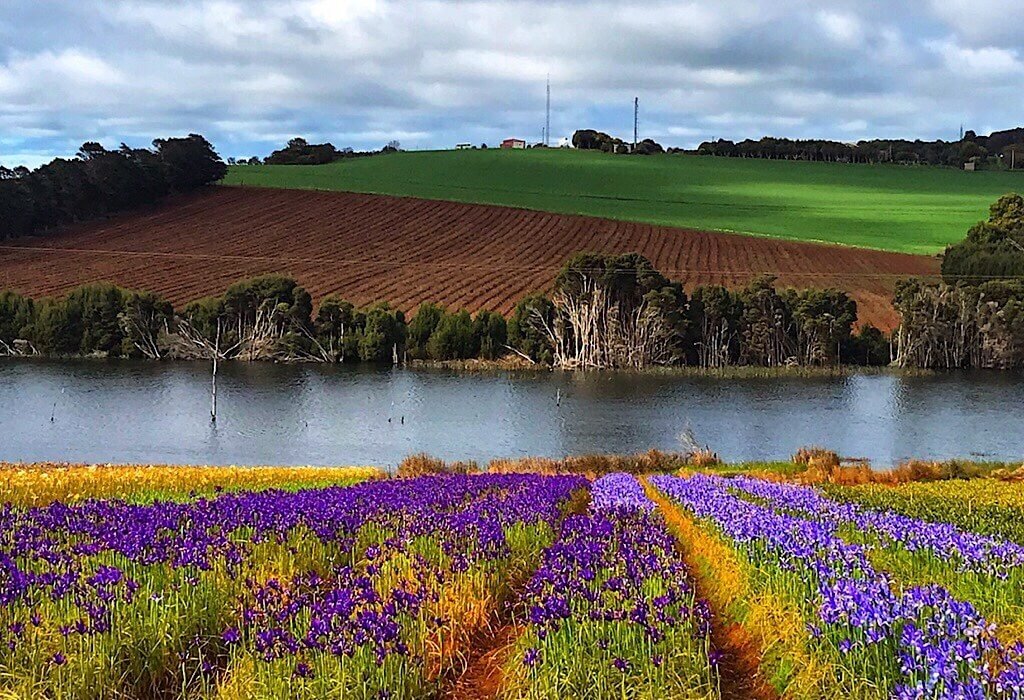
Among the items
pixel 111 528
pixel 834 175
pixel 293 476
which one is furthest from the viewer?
pixel 834 175

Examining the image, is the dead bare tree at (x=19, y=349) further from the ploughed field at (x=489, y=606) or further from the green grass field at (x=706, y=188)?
the ploughed field at (x=489, y=606)

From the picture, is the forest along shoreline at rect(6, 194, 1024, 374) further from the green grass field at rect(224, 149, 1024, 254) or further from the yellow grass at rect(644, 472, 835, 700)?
the yellow grass at rect(644, 472, 835, 700)

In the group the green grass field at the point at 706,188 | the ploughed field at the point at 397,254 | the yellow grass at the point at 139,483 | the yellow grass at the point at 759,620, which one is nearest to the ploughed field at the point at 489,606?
the yellow grass at the point at 759,620

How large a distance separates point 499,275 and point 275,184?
44.3 m

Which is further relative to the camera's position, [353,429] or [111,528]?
[353,429]

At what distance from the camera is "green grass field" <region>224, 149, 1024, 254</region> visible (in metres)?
114

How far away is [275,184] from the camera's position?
13162 cm

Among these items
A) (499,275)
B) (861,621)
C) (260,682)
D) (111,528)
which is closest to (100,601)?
(260,682)

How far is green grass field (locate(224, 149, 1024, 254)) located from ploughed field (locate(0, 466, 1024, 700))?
100621mm

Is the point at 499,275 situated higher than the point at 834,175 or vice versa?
the point at 834,175

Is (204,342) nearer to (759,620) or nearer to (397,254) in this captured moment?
(397,254)

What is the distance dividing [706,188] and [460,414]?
80.0 meters

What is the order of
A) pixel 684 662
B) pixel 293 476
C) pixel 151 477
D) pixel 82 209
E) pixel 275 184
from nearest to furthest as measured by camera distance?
pixel 684 662
pixel 151 477
pixel 293 476
pixel 82 209
pixel 275 184

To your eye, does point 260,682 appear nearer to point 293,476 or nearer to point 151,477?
point 151,477
